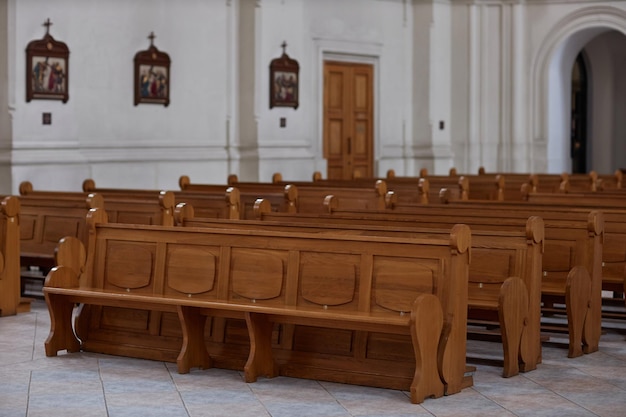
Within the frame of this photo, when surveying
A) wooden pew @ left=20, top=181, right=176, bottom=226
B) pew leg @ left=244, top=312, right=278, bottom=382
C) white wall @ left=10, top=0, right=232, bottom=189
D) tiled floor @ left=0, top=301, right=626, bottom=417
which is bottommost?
tiled floor @ left=0, top=301, right=626, bottom=417

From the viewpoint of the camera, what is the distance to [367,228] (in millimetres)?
6996

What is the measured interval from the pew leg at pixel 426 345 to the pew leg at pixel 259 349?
0.93 metres

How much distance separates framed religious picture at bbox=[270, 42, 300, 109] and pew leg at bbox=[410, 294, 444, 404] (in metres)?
10.7

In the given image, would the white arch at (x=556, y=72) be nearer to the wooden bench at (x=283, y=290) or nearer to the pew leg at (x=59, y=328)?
the wooden bench at (x=283, y=290)

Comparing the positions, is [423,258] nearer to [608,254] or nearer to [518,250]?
[518,250]

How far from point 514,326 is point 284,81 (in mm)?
10445

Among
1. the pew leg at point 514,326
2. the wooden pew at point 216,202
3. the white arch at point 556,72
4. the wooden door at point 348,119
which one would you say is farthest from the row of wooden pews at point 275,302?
the white arch at point 556,72

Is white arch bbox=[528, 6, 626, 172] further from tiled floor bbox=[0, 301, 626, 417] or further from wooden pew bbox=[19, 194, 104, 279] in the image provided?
tiled floor bbox=[0, 301, 626, 417]

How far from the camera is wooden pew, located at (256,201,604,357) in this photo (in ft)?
23.8

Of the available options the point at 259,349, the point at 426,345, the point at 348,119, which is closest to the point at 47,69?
the point at 348,119

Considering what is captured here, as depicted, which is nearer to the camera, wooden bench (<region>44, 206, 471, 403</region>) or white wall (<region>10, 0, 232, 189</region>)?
wooden bench (<region>44, 206, 471, 403</region>)

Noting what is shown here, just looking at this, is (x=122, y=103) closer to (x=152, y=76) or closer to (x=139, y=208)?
(x=152, y=76)

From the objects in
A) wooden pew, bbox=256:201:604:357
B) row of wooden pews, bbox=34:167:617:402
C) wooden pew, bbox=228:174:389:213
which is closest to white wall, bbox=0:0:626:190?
wooden pew, bbox=228:174:389:213

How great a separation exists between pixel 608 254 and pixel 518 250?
5.32 ft
